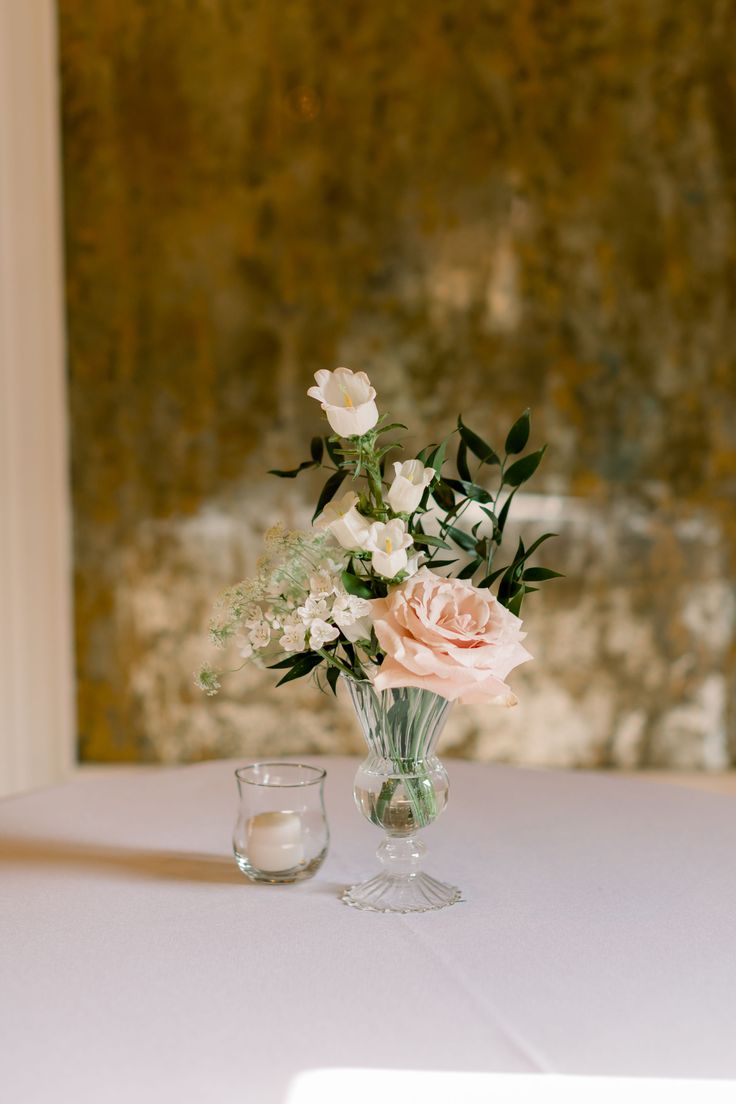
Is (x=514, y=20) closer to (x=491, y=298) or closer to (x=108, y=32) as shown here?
(x=491, y=298)

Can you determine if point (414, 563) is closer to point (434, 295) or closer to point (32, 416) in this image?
point (434, 295)

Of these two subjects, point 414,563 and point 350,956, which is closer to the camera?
point 350,956

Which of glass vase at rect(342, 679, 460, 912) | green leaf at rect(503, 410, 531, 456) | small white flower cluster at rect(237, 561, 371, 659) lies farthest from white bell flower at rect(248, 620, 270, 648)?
green leaf at rect(503, 410, 531, 456)

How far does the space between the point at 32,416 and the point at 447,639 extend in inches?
96.3

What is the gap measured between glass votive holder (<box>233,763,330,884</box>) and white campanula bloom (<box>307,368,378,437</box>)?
1.29ft

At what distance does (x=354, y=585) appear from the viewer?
108cm

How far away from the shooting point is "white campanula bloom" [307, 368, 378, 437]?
41.4 inches

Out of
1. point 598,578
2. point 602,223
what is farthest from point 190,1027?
point 602,223

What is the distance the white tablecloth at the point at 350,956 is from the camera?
2.68 ft

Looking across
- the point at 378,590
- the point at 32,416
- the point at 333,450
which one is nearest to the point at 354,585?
the point at 378,590

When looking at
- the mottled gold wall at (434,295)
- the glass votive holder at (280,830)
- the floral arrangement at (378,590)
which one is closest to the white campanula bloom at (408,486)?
the floral arrangement at (378,590)

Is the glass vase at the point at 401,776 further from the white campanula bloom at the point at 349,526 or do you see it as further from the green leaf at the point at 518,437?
the green leaf at the point at 518,437

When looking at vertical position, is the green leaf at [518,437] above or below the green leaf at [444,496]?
above

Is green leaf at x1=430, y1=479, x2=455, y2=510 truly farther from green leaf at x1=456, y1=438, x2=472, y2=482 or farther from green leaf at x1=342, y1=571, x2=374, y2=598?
green leaf at x1=342, y1=571, x2=374, y2=598
